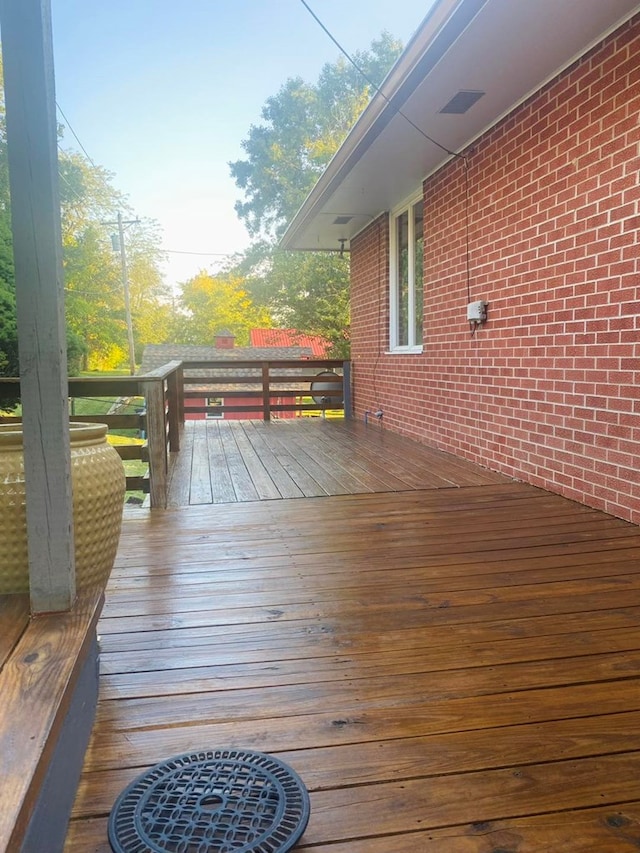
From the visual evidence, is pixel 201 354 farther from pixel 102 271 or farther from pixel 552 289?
pixel 552 289

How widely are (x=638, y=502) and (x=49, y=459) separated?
106 inches

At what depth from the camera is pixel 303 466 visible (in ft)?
15.3

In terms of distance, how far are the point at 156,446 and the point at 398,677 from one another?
7.40 ft

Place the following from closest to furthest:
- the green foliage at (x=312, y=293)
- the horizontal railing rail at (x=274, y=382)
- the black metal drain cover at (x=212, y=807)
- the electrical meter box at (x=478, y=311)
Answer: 1. the black metal drain cover at (x=212, y=807)
2. the electrical meter box at (x=478, y=311)
3. the horizontal railing rail at (x=274, y=382)
4. the green foliage at (x=312, y=293)

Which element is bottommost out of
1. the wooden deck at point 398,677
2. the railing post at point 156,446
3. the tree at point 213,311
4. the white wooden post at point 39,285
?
the wooden deck at point 398,677

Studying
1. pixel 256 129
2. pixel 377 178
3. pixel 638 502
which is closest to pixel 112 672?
pixel 638 502

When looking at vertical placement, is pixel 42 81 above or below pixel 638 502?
above

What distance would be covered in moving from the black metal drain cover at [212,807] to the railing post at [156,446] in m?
2.29

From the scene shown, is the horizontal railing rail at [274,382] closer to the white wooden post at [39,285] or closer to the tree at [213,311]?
the white wooden post at [39,285]

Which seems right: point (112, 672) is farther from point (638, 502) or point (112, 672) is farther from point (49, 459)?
point (638, 502)

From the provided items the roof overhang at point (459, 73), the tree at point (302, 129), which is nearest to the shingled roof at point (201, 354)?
the tree at point (302, 129)

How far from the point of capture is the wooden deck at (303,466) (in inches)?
151

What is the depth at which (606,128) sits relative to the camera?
123 inches

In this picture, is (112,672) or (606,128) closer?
(112,672)
